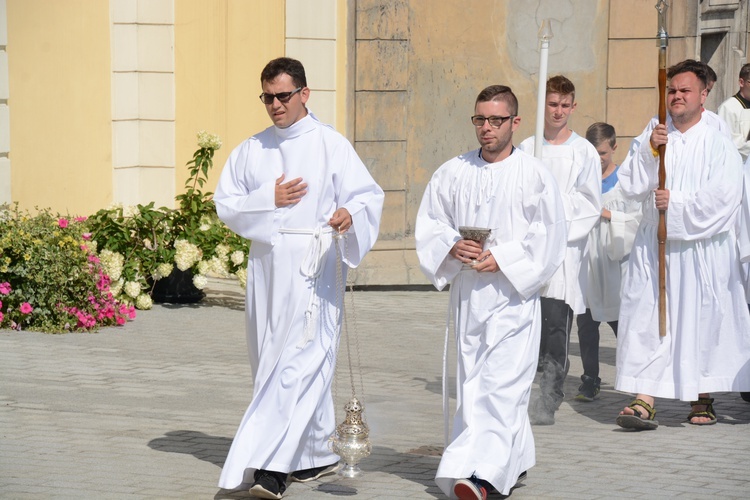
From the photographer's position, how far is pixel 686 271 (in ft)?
25.6

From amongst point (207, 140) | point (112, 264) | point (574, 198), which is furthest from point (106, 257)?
point (574, 198)

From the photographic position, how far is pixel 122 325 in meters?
10.6

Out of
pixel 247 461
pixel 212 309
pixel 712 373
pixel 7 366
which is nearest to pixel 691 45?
pixel 212 309

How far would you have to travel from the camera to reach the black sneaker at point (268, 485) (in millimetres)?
5969

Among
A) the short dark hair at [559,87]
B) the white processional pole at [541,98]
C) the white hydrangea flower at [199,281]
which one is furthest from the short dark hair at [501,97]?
the white hydrangea flower at [199,281]

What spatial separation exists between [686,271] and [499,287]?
77.1 inches

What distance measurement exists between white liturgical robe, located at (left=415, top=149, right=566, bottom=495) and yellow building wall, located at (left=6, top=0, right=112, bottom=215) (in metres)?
6.35

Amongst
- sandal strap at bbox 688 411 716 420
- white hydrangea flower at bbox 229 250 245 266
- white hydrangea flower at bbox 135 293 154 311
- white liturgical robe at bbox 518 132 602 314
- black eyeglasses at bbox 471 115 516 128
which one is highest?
black eyeglasses at bbox 471 115 516 128

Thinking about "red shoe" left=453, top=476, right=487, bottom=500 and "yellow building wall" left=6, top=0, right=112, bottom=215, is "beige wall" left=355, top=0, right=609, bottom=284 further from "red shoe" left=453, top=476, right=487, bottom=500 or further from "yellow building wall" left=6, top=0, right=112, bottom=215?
"red shoe" left=453, top=476, right=487, bottom=500

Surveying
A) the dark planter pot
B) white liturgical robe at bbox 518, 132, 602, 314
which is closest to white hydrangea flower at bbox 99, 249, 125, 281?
the dark planter pot

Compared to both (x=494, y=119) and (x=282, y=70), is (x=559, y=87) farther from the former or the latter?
(x=282, y=70)

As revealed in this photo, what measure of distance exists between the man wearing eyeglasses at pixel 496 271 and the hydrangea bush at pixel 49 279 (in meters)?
4.42

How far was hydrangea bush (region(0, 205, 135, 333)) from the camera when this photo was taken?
9.99 metres

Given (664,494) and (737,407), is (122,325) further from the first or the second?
(664,494)
